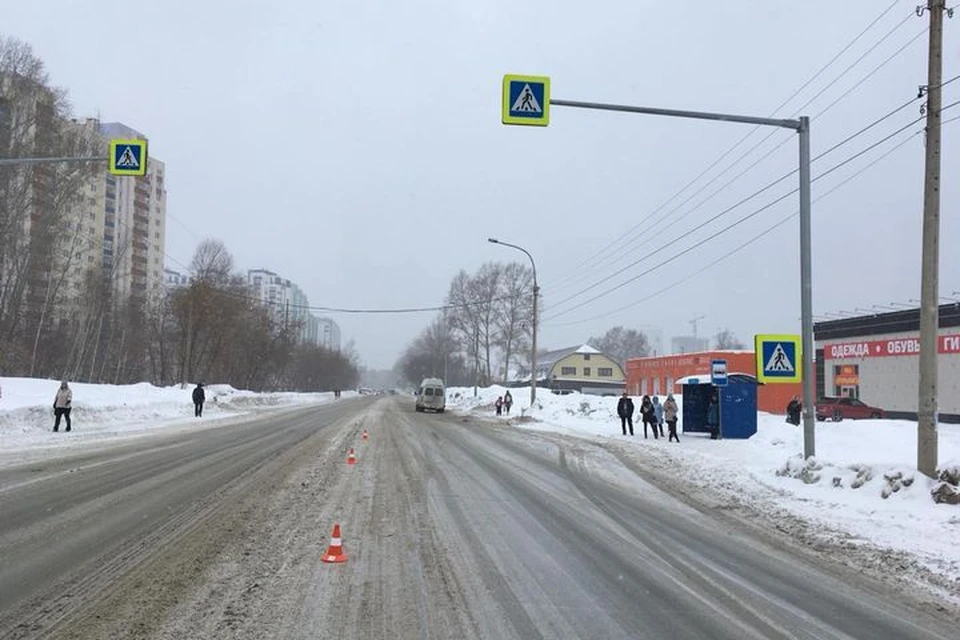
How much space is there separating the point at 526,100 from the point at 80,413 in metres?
23.4

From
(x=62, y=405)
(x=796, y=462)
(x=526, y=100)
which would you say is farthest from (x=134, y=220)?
(x=796, y=462)

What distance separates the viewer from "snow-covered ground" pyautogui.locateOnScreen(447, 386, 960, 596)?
902 cm

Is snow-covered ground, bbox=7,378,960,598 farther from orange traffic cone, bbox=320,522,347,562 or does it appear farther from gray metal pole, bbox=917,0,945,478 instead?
orange traffic cone, bbox=320,522,347,562

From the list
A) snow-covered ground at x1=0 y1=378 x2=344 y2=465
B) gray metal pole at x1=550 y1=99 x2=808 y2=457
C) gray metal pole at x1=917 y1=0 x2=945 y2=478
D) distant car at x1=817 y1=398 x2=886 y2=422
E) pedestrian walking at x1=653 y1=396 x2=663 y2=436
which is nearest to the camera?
gray metal pole at x1=917 y1=0 x2=945 y2=478

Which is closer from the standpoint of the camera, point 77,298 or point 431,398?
point 431,398

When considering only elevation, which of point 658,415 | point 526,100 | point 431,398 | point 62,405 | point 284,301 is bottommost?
point 431,398

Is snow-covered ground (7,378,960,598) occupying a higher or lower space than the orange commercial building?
lower

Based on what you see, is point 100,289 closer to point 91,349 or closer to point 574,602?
point 91,349

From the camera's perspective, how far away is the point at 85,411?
2789 centimetres

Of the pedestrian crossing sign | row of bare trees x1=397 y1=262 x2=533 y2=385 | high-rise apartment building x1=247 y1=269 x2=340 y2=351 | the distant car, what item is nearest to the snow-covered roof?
row of bare trees x1=397 y1=262 x2=533 y2=385

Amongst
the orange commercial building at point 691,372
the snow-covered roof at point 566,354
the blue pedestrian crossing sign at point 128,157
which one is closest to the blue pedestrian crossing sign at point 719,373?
the orange commercial building at point 691,372

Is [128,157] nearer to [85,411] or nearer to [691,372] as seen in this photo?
[85,411]

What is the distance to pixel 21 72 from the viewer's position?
40.7 metres

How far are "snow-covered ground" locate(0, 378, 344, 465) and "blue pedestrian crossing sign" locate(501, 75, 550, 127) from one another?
12.2 m
